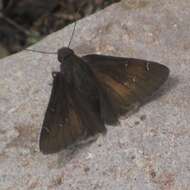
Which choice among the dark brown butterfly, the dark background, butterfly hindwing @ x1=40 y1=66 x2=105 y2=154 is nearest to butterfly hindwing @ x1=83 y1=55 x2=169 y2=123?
the dark brown butterfly

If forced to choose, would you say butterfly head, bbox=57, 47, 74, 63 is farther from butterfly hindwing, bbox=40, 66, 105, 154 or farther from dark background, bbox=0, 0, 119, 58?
dark background, bbox=0, 0, 119, 58

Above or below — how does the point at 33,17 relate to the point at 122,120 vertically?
below

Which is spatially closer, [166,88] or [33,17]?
[166,88]

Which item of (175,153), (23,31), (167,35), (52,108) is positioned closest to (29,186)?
(52,108)

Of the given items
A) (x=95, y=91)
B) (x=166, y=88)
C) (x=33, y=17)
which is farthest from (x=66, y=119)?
(x=33, y=17)

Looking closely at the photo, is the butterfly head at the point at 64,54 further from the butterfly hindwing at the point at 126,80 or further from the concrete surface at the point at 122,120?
the concrete surface at the point at 122,120

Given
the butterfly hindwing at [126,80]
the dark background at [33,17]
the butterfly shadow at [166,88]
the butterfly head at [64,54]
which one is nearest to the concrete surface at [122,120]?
the butterfly shadow at [166,88]

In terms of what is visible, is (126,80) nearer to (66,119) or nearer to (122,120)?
(122,120)
